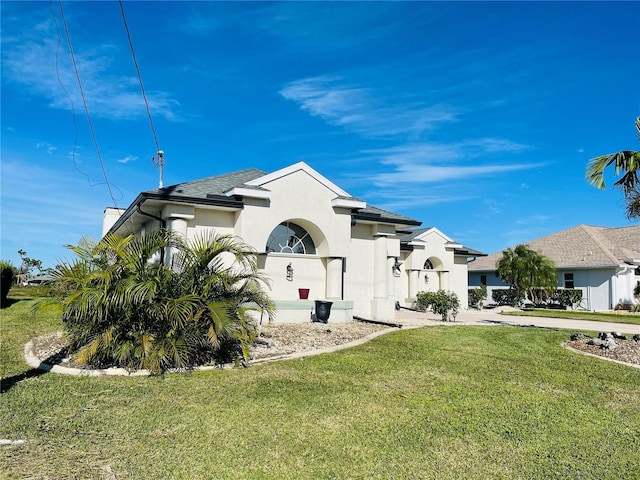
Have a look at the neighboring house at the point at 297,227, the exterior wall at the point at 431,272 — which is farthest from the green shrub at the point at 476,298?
the neighboring house at the point at 297,227

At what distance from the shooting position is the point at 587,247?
32969 mm

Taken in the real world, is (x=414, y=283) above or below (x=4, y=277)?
above

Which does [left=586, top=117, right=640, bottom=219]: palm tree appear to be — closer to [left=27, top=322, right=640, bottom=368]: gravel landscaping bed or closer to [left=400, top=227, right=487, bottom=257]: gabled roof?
[left=27, top=322, right=640, bottom=368]: gravel landscaping bed

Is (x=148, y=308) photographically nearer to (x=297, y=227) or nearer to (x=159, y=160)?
(x=297, y=227)

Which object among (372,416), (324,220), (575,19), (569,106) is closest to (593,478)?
(372,416)

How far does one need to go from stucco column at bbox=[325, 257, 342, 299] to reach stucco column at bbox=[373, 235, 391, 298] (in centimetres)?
250

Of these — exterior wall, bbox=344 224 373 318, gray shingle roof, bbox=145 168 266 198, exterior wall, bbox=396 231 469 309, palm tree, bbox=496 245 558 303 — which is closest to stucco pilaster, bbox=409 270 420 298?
exterior wall, bbox=396 231 469 309

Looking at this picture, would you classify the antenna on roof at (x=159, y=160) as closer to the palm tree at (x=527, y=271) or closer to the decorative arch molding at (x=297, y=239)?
the decorative arch molding at (x=297, y=239)

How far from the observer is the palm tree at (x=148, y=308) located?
811 cm

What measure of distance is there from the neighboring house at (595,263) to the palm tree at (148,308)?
29.1m

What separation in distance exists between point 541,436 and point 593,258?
30.9 m

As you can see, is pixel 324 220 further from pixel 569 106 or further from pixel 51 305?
pixel 569 106

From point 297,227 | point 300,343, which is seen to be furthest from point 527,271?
point 300,343

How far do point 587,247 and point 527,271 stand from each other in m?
8.72
